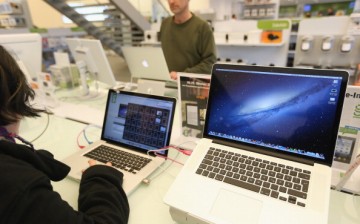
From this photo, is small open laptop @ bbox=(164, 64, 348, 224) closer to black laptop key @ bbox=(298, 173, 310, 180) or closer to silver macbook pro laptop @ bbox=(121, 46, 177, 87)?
black laptop key @ bbox=(298, 173, 310, 180)

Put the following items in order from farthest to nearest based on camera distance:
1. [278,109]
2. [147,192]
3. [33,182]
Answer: [147,192]
[278,109]
[33,182]

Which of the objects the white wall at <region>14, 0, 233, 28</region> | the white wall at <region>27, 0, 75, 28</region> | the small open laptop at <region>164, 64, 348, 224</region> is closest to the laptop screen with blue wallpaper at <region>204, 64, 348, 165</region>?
the small open laptop at <region>164, 64, 348, 224</region>

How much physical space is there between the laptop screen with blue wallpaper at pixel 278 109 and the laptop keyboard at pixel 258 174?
0.19 ft

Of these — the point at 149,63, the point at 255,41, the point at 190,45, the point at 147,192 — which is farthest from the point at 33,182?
the point at 255,41

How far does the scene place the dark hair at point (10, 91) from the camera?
0.63 metres

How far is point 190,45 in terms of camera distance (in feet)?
6.66

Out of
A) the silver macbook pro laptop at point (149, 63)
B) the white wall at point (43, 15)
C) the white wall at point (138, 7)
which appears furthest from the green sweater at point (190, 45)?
the white wall at point (43, 15)

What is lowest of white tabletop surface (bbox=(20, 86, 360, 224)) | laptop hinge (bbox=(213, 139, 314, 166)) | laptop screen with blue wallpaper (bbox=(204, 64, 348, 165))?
white tabletop surface (bbox=(20, 86, 360, 224))

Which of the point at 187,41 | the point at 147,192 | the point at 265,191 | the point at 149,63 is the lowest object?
the point at 147,192

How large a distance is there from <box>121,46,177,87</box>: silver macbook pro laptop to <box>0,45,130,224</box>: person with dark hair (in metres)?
0.88

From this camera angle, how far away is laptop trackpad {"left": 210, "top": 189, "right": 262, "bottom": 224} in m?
0.58

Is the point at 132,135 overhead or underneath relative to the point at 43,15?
underneath

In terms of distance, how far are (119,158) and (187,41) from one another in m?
1.39

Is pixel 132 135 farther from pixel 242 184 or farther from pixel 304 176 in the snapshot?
pixel 304 176
